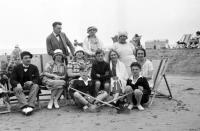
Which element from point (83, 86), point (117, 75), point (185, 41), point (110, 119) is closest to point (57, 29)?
point (83, 86)

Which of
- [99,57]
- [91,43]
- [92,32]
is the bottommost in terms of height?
[99,57]

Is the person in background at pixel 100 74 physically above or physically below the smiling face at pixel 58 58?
below

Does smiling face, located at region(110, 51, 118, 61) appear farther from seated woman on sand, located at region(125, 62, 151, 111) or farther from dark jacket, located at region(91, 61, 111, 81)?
seated woman on sand, located at region(125, 62, 151, 111)

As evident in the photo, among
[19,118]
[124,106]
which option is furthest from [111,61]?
[19,118]

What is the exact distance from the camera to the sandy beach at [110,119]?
474 centimetres

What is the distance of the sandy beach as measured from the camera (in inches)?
187

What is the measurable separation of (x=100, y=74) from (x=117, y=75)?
45 centimetres

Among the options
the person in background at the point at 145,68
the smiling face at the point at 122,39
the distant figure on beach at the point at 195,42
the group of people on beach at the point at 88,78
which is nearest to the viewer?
the group of people on beach at the point at 88,78

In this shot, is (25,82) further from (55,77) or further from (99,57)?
(99,57)

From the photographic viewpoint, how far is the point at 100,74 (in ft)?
21.2

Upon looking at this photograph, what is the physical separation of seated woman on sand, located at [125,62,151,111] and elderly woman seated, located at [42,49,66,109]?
4.62ft

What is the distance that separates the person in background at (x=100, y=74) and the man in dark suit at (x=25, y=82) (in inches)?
47.9

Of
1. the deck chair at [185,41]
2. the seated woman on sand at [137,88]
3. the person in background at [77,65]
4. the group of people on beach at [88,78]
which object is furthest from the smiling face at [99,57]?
the deck chair at [185,41]

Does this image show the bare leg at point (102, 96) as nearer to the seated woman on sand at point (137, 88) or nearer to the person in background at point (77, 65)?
the seated woman on sand at point (137, 88)
